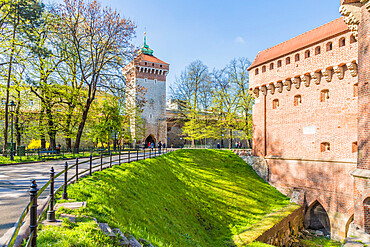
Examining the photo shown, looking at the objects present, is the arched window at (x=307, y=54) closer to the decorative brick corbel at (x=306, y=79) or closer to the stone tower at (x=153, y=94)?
the decorative brick corbel at (x=306, y=79)

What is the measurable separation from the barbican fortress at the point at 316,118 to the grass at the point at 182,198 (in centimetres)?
203

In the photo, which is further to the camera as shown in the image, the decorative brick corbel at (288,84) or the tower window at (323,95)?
the decorative brick corbel at (288,84)

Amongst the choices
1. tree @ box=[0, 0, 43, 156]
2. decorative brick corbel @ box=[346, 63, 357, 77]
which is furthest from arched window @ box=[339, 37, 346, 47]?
tree @ box=[0, 0, 43, 156]

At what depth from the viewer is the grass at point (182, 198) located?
628 centimetres

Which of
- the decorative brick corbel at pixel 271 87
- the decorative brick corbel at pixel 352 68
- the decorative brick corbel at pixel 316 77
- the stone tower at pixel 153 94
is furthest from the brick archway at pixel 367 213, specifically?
the stone tower at pixel 153 94

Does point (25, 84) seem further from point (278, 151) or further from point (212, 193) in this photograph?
point (278, 151)

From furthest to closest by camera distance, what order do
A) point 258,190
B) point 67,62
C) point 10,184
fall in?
point 67,62 → point 258,190 → point 10,184

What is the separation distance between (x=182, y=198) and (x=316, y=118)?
9.86 m

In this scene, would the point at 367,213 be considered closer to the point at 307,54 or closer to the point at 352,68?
the point at 352,68

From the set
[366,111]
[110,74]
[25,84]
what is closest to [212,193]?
[366,111]

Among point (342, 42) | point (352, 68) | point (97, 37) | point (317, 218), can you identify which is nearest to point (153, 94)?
point (97, 37)

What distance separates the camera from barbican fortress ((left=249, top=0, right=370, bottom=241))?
13250 mm

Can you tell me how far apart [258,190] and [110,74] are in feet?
43.3

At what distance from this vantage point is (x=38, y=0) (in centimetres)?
1705
